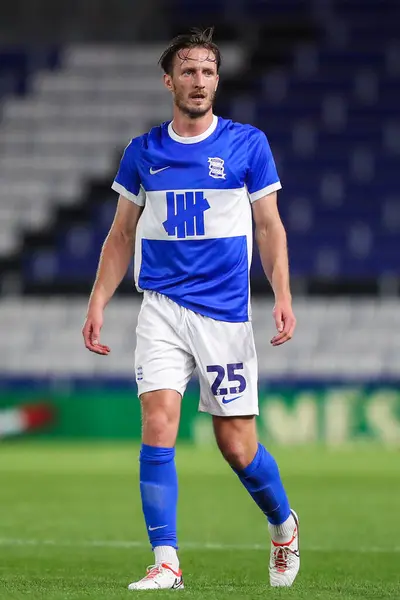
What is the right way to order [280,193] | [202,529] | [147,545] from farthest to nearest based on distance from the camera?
1. [280,193]
2. [202,529]
3. [147,545]

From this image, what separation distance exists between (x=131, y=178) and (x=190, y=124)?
0.31 meters

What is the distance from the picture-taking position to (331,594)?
5.21 m

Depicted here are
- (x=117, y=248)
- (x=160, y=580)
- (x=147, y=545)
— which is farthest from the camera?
(x=147, y=545)

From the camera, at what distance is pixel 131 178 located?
575 centimetres

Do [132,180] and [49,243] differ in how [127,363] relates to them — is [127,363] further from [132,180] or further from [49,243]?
[132,180]

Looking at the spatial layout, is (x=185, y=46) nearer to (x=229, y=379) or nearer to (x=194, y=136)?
(x=194, y=136)

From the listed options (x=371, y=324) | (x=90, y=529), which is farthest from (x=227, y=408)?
(x=371, y=324)

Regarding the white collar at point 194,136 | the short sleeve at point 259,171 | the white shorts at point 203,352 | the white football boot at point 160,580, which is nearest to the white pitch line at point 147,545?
the white shorts at point 203,352

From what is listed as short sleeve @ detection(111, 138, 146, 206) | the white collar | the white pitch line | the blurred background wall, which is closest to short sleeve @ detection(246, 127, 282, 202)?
the white collar

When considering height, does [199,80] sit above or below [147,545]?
above

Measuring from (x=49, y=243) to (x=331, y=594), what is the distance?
1698 centimetres

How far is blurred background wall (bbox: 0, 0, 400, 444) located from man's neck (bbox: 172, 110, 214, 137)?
1166 cm

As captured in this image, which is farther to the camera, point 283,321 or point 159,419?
point 283,321

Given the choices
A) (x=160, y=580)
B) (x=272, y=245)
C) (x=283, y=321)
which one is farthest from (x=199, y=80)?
(x=160, y=580)
